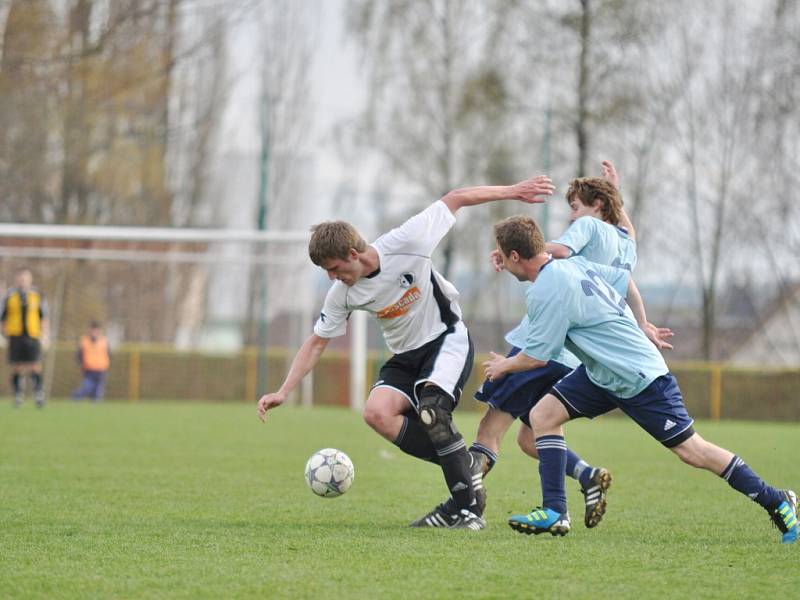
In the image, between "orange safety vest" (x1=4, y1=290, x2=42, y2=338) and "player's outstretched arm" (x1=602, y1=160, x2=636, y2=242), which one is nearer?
"player's outstretched arm" (x1=602, y1=160, x2=636, y2=242)

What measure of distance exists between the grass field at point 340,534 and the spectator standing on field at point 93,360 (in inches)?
417

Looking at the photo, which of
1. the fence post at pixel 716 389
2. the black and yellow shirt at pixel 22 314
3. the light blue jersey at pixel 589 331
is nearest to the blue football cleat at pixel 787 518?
the light blue jersey at pixel 589 331

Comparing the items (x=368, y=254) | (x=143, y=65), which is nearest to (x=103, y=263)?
(x=143, y=65)

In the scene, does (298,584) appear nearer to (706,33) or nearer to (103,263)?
(103,263)

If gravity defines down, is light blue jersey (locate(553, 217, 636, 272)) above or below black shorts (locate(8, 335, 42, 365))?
above

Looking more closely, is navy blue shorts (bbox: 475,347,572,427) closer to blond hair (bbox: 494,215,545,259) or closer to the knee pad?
the knee pad

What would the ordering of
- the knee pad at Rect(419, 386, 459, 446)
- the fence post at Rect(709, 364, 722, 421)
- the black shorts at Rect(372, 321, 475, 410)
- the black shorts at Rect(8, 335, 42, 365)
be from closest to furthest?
1. the knee pad at Rect(419, 386, 459, 446)
2. the black shorts at Rect(372, 321, 475, 410)
3. the black shorts at Rect(8, 335, 42, 365)
4. the fence post at Rect(709, 364, 722, 421)

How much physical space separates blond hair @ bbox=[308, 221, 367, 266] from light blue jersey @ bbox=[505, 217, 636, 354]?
1027mm

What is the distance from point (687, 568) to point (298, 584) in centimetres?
158

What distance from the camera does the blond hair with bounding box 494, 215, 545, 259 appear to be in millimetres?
5707

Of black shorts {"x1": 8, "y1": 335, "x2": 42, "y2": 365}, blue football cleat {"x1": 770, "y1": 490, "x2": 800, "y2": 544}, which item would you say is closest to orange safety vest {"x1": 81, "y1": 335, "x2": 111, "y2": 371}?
black shorts {"x1": 8, "y1": 335, "x2": 42, "y2": 365}

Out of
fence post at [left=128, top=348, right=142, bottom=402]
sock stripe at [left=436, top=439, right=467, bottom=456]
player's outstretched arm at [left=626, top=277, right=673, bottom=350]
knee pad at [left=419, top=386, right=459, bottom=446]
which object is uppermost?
player's outstretched arm at [left=626, top=277, right=673, bottom=350]

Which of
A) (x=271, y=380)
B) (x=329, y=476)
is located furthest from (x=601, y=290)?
(x=271, y=380)

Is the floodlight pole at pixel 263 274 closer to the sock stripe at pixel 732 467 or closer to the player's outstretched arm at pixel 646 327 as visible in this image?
the player's outstretched arm at pixel 646 327
